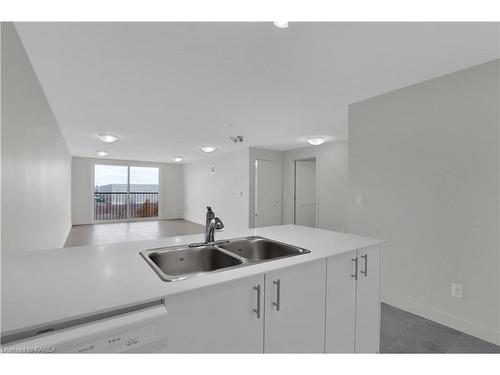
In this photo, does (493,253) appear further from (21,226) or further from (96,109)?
(96,109)

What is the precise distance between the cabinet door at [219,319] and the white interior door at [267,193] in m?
5.02

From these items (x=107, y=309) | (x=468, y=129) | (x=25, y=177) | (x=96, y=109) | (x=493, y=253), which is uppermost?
(x=96, y=109)

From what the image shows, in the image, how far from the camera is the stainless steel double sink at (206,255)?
4.81 ft

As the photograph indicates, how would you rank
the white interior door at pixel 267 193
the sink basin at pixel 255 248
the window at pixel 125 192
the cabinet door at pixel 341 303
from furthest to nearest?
the window at pixel 125 192
the white interior door at pixel 267 193
the sink basin at pixel 255 248
the cabinet door at pixel 341 303

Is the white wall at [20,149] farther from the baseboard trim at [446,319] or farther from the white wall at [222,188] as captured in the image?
the white wall at [222,188]

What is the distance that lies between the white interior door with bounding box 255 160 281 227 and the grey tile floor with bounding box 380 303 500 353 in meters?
4.12

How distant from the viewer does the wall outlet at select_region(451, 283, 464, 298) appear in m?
2.07

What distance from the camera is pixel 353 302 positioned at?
1.54 meters

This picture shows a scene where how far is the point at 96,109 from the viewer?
10.3 feet

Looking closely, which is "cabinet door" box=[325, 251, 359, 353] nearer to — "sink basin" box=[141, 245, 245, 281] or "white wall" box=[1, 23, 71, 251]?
"sink basin" box=[141, 245, 245, 281]

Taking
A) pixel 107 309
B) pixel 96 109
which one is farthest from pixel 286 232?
pixel 96 109

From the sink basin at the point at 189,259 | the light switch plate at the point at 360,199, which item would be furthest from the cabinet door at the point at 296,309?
the light switch plate at the point at 360,199

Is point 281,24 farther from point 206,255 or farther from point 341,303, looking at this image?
point 341,303

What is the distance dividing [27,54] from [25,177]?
987 mm
